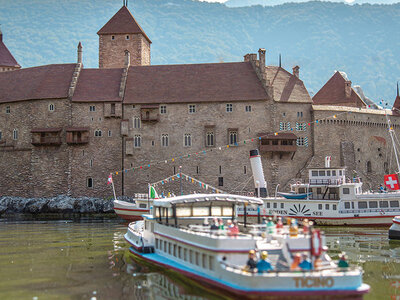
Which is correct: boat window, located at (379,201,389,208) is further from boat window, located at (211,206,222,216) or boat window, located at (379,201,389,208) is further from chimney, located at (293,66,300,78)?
chimney, located at (293,66,300,78)

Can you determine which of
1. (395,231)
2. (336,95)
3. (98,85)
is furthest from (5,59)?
(395,231)

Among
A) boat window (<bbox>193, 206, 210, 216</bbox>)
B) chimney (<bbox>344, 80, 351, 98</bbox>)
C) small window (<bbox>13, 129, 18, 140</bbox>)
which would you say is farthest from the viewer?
chimney (<bbox>344, 80, 351, 98</bbox>)

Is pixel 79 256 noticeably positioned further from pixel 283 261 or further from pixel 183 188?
pixel 183 188

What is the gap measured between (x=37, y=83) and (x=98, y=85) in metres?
8.12

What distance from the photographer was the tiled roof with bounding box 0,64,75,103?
60.3m

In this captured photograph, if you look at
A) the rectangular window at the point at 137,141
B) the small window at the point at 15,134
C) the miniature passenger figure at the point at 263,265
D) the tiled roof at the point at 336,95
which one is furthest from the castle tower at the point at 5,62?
the miniature passenger figure at the point at 263,265

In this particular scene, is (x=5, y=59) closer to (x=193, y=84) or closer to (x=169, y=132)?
(x=193, y=84)

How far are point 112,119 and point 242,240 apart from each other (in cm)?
4327

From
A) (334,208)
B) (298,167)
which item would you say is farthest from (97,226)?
(298,167)

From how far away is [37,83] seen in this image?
204 ft

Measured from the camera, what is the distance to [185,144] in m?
58.3

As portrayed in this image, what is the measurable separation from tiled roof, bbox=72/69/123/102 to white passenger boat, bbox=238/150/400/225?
24.5 m

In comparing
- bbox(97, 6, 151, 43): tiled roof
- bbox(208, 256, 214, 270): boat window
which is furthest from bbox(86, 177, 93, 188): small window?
bbox(208, 256, 214, 270): boat window

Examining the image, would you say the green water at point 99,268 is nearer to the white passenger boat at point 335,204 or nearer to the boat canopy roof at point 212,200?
the boat canopy roof at point 212,200
